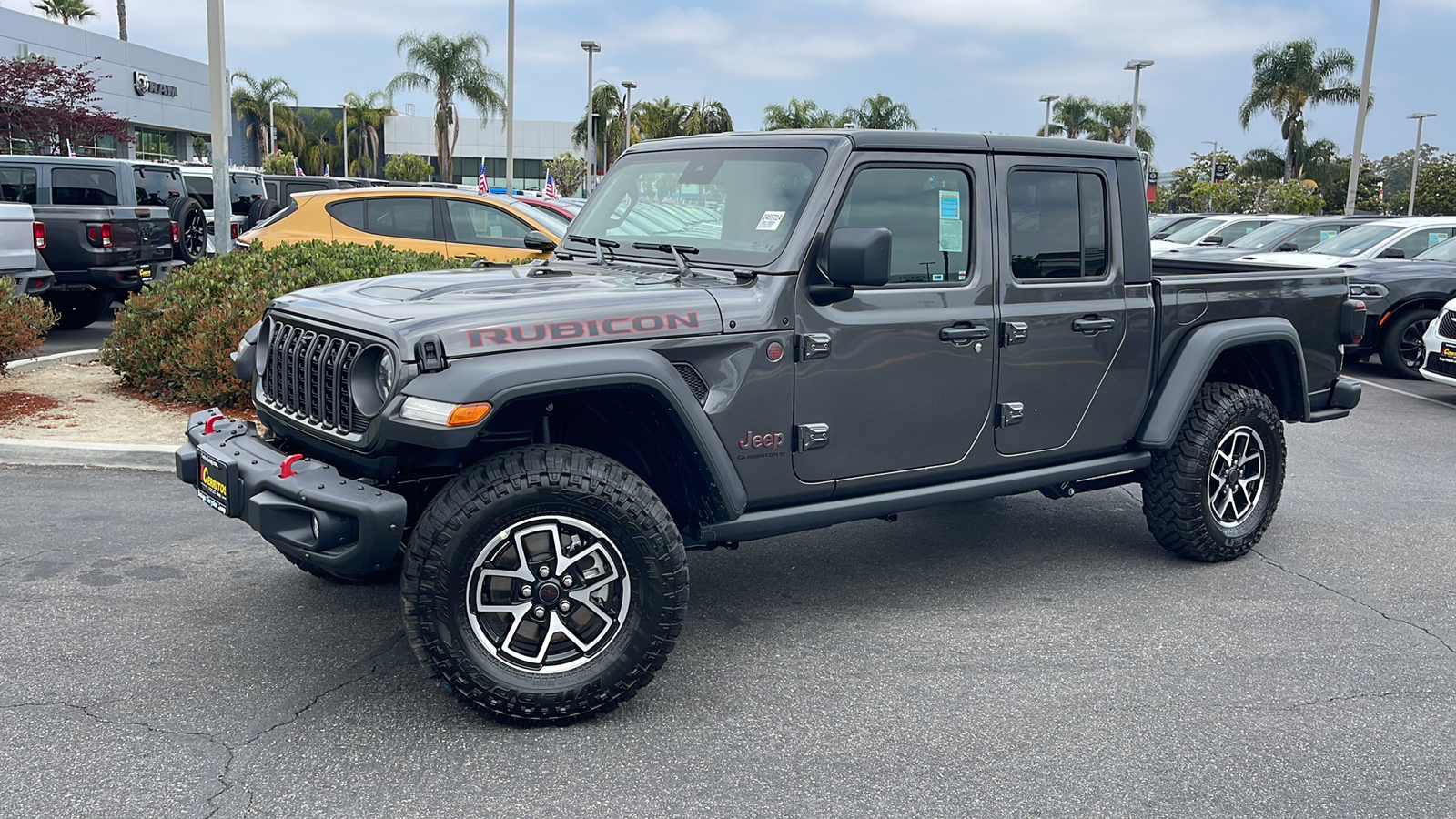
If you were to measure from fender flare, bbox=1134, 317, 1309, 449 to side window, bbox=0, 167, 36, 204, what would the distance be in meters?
13.6

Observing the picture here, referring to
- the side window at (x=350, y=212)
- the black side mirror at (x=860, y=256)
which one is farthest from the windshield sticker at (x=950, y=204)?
the side window at (x=350, y=212)

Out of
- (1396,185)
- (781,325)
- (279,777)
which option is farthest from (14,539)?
(1396,185)

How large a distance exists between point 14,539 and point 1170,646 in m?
5.20

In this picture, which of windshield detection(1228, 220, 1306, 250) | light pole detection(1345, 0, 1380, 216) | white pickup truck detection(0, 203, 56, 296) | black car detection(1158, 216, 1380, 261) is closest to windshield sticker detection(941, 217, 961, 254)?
white pickup truck detection(0, 203, 56, 296)

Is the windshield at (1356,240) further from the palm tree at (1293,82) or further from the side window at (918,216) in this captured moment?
the palm tree at (1293,82)

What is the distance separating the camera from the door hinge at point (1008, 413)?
4.79 m

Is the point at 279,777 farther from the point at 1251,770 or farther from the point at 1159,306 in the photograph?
the point at 1159,306

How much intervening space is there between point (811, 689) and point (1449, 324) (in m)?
→ 9.34

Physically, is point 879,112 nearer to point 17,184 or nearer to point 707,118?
point 707,118

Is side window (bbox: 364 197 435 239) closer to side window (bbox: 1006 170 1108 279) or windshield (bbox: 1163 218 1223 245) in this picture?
side window (bbox: 1006 170 1108 279)

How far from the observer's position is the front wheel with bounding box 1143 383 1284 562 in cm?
543

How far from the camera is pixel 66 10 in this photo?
1874 inches

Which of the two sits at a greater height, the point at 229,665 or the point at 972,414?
the point at 972,414

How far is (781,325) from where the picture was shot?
4184 mm
